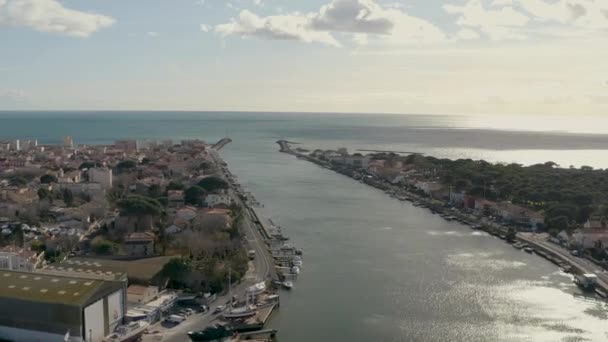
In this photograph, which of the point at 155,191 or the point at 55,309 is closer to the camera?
the point at 55,309

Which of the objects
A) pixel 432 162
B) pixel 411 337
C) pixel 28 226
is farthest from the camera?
pixel 432 162

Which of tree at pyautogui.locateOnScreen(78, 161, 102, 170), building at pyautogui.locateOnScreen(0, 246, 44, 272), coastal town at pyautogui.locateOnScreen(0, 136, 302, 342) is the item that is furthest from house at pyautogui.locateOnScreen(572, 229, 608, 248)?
tree at pyautogui.locateOnScreen(78, 161, 102, 170)

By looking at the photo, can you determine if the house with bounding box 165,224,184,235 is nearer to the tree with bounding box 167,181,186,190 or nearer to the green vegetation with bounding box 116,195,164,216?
the green vegetation with bounding box 116,195,164,216

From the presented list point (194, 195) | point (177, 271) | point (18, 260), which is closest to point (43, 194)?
point (194, 195)

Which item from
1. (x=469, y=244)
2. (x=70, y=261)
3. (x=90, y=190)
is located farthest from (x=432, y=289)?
(x=90, y=190)

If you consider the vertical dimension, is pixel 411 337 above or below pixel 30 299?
below

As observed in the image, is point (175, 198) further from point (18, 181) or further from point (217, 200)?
point (18, 181)

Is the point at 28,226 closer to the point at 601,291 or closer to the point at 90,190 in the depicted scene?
the point at 90,190
